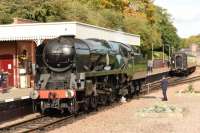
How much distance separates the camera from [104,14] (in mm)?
66562

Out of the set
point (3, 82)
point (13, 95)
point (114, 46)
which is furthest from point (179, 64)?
point (13, 95)

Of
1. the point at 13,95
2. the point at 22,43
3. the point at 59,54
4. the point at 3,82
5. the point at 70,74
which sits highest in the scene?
the point at 22,43

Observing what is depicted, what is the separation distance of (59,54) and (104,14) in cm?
4530

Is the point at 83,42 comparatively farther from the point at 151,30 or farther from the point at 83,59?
the point at 151,30

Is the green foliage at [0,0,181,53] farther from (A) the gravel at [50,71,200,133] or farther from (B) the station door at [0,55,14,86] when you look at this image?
(A) the gravel at [50,71,200,133]

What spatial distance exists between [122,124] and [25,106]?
5256 mm

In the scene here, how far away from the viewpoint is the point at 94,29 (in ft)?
117

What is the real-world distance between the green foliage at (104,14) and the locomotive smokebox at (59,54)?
21906 mm

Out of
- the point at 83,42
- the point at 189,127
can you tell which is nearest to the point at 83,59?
the point at 83,42

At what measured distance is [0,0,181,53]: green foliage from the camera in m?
45.5

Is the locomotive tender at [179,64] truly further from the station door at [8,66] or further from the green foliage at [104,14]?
the station door at [8,66]

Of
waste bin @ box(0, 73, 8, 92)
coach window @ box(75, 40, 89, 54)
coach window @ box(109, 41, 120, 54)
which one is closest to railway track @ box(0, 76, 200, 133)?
coach window @ box(75, 40, 89, 54)

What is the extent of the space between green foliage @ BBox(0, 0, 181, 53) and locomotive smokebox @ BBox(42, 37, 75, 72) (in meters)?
21.9

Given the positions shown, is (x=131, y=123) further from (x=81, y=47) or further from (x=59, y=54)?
(x=59, y=54)
